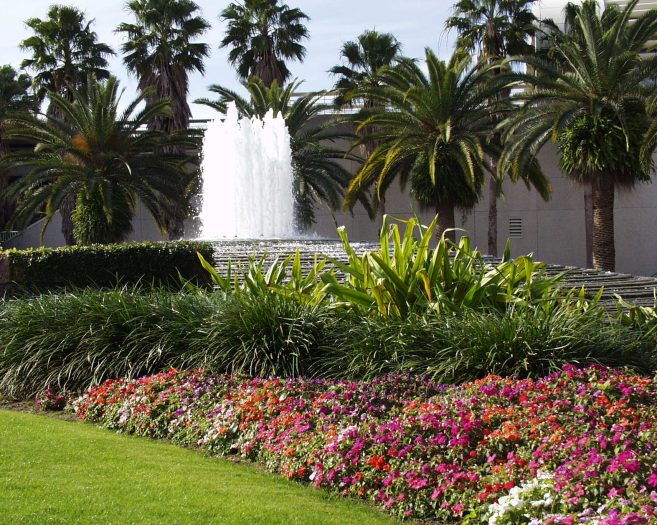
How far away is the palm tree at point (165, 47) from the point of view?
33.2 metres

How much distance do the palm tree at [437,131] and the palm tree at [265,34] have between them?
34.9 ft

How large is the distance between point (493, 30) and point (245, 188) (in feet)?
42.2

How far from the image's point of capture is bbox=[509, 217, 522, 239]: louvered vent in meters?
33.8

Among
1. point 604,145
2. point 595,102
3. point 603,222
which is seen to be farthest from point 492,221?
point 595,102

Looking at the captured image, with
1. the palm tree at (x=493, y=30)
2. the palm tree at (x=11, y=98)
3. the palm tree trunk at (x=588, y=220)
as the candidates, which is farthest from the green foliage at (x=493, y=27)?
the palm tree at (x=11, y=98)

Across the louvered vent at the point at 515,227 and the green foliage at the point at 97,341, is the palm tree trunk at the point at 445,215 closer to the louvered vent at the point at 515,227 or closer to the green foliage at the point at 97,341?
the louvered vent at the point at 515,227

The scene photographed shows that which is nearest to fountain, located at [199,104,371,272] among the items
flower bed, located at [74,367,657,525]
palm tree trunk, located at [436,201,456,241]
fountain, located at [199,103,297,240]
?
fountain, located at [199,103,297,240]

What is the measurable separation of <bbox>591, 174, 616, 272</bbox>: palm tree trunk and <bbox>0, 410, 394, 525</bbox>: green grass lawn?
20.3m

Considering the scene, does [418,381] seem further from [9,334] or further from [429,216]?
[429,216]

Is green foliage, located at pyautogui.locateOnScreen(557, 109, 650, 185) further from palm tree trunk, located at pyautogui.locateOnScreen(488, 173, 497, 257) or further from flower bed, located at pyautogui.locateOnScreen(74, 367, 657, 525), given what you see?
flower bed, located at pyautogui.locateOnScreen(74, 367, 657, 525)

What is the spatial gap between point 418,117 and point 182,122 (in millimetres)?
12724

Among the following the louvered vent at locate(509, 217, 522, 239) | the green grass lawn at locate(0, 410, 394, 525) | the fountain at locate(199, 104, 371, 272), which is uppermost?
the fountain at locate(199, 104, 371, 272)

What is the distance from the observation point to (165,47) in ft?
110

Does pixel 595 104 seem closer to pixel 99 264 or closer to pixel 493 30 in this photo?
pixel 493 30
